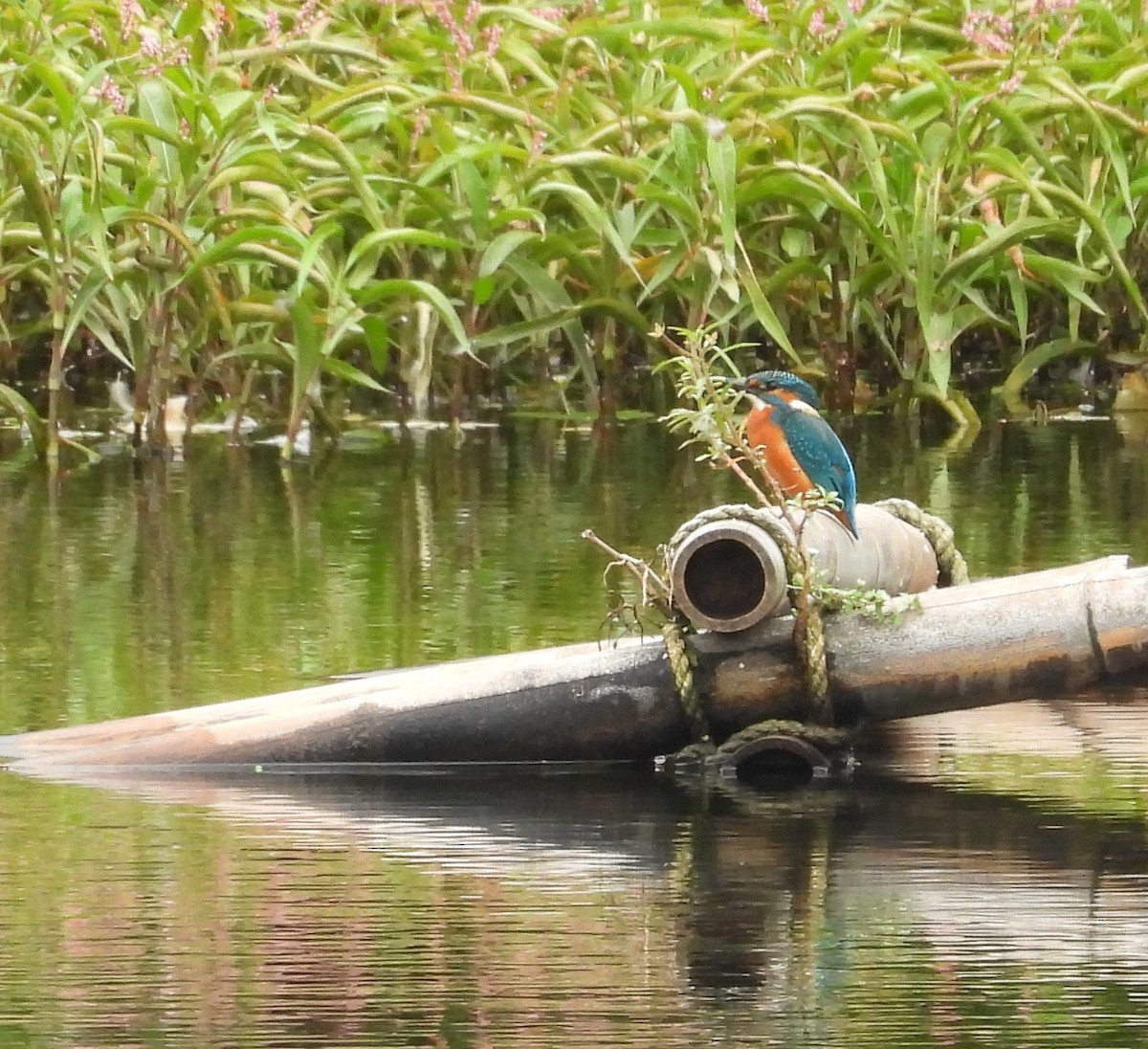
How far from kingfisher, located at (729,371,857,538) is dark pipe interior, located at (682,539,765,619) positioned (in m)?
0.36

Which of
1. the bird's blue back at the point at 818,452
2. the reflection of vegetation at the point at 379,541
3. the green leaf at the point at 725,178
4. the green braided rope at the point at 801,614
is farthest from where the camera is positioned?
the green leaf at the point at 725,178

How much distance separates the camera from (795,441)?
5031 mm

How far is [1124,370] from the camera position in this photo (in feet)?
36.2

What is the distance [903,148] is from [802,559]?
5536 mm

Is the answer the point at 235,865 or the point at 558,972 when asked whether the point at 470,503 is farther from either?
the point at 558,972

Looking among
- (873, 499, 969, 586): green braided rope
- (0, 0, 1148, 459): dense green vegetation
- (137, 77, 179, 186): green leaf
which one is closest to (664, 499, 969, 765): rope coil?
(873, 499, 969, 586): green braided rope

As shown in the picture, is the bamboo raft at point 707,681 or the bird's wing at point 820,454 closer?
the bamboo raft at point 707,681

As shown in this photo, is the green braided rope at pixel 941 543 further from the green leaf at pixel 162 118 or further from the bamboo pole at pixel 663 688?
the green leaf at pixel 162 118

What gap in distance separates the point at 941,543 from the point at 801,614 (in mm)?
854

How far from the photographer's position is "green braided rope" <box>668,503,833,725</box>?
444cm

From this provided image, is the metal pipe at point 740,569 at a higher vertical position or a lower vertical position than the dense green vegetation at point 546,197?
lower

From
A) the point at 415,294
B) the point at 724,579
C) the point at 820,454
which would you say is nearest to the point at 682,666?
the point at 724,579

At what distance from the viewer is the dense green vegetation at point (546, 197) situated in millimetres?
8688

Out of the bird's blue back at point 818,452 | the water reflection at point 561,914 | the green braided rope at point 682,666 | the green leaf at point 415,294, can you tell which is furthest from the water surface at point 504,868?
the green leaf at point 415,294
